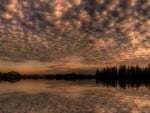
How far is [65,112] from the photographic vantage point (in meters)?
28.5

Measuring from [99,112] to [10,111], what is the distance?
29.6ft

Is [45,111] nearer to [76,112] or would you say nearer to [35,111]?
[35,111]

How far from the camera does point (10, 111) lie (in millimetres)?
29438

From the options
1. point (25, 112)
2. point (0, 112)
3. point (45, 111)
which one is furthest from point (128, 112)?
point (0, 112)

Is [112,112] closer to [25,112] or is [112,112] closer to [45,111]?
[45,111]

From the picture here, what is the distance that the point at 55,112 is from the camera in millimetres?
28609

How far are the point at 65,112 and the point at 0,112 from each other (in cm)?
644

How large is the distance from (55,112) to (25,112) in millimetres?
2988

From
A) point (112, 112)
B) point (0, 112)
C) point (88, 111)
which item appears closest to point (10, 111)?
point (0, 112)

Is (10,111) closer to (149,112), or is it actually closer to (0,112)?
(0,112)

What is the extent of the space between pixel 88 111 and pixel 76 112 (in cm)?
135

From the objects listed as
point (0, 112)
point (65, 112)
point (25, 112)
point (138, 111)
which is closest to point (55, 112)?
point (65, 112)

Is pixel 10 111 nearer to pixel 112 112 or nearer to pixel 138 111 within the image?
pixel 112 112

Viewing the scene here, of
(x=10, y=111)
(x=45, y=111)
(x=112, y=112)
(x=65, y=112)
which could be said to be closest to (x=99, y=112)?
(x=112, y=112)
